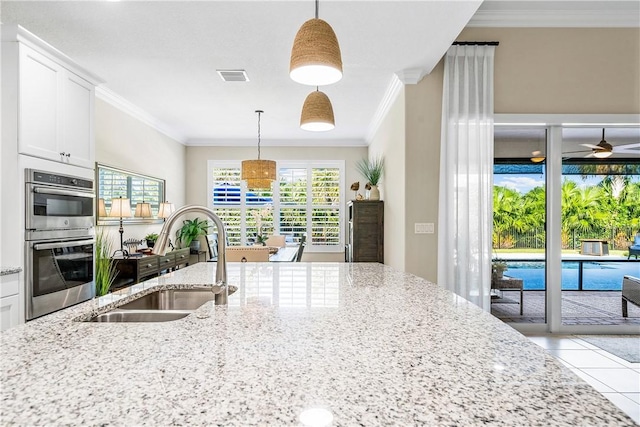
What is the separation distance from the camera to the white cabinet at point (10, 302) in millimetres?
2350

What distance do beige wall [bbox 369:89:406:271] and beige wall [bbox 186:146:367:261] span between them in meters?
1.91

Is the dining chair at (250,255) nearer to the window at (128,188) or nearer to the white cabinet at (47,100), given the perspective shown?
the white cabinet at (47,100)

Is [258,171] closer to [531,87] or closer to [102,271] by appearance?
[102,271]

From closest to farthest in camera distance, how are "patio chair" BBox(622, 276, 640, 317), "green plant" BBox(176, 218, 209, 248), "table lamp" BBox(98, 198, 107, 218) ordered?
"patio chair" BBox(622, 276, 640, 317), "table lamp" BBox(98, 198, 107, 218), "green plant" BBox(176, 218, 209, 248)

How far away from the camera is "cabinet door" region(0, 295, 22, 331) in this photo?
7.68ft

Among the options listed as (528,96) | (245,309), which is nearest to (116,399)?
(245,309)

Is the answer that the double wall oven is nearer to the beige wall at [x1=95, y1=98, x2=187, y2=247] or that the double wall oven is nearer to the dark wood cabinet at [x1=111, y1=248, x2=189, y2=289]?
the dark wood cabinet at [x1=111, y1=248, x2=189, y2=289]

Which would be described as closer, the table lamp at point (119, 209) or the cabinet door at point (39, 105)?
the cabinet door at point (39, 105)

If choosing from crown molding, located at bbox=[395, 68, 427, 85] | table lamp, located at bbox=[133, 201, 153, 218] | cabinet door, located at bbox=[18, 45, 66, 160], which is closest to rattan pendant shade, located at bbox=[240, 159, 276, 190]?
table lamp, located at bbox=[133, 201, 153, 218]

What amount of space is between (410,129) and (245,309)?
296 cm

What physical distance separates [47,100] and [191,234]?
12.7ft

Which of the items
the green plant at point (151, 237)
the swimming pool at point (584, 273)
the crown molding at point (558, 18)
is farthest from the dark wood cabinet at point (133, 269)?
the crown molding at point (558, 18)

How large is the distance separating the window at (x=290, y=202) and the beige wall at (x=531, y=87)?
3.65 m

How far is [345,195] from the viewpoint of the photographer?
734cm
